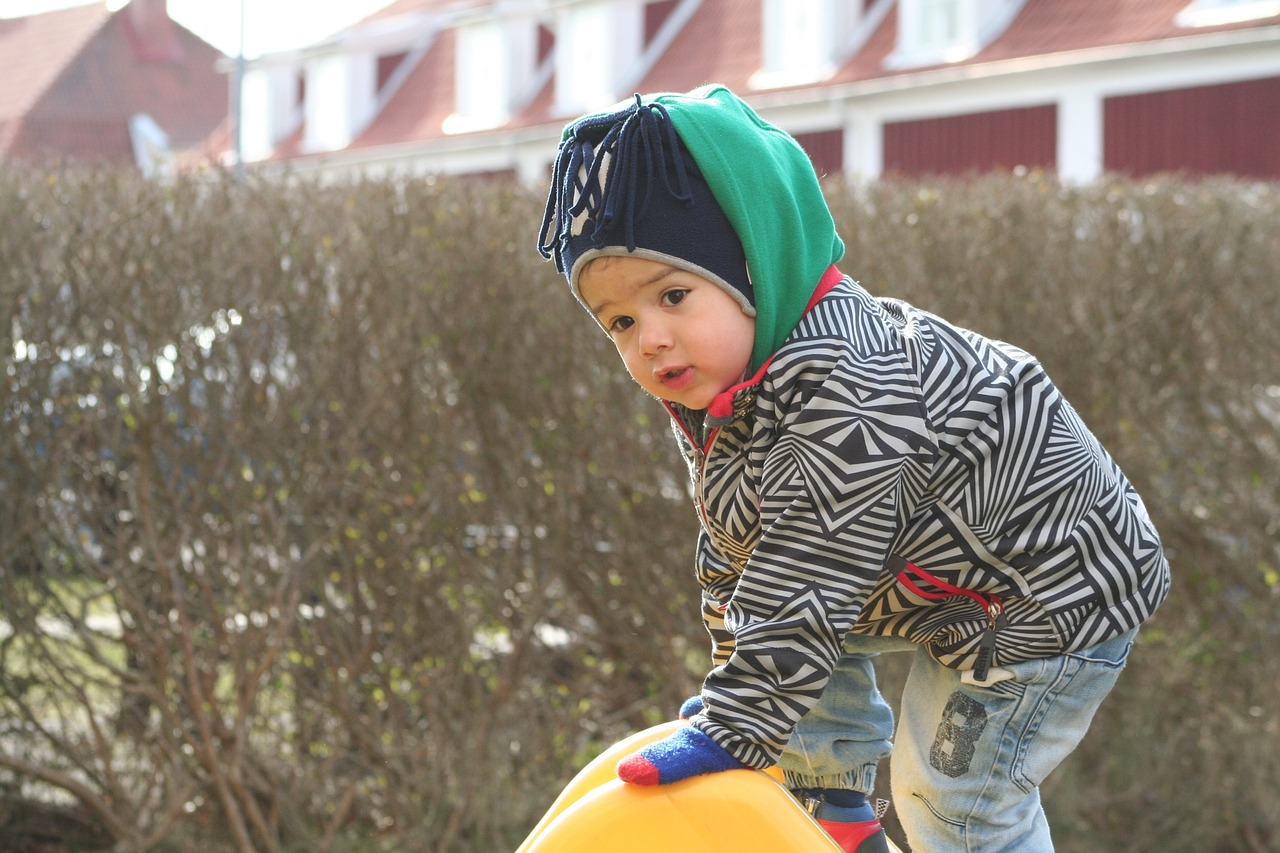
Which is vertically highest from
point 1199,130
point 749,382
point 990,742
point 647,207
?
point 1199,130

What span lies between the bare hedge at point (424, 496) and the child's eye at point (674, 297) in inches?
87.1

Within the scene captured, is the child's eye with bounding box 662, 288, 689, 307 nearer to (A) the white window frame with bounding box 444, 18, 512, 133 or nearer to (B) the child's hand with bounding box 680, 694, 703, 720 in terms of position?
(B) the child's hand with bounding box 680, 694, 703, 720

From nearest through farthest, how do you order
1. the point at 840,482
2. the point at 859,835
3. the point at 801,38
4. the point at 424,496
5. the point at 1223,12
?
1. the point at 840,482
2. the point at 859,835
3. the point at 424,496
4. the point at 1223,12
5. the point at 801,38

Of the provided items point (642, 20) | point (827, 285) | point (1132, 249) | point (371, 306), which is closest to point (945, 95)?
point (642, 20)

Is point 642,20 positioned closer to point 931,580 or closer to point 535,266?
point 535,266

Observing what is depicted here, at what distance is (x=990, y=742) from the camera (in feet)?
7.24

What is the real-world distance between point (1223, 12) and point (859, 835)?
604 inches

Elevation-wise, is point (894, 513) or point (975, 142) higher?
point (975, 142)

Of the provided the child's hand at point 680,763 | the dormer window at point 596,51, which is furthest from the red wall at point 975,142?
the child's hand at point 680,763

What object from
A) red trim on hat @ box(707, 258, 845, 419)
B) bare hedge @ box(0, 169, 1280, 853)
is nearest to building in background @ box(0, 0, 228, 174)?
bare hedge @ box(0, 169, 1280, 853)

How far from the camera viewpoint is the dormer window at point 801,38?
774 inches

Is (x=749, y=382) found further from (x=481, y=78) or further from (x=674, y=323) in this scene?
(x=481, y=78)

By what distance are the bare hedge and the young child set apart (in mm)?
1996

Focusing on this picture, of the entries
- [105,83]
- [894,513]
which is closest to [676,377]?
[894,513]
